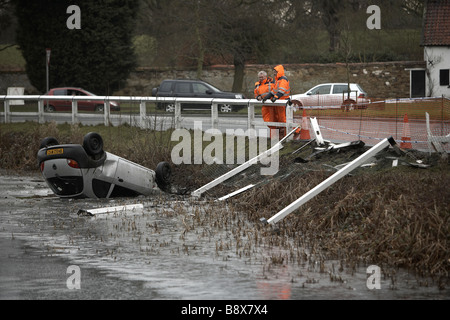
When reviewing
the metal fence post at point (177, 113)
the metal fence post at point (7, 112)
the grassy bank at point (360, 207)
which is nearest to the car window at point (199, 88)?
the metal fence post at point (7, 112)

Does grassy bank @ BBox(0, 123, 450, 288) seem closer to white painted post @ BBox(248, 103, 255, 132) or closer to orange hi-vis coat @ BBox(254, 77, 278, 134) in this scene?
orange hi-vis coat @ BBox(254, 77, 278, 134)

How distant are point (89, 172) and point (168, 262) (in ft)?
17.4

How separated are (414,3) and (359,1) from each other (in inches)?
132

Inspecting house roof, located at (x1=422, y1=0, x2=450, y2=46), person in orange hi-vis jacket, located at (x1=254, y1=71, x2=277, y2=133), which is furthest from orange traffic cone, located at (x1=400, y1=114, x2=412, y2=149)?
house roof, located at (x1=422, y1=0, x2=450, y2=46)

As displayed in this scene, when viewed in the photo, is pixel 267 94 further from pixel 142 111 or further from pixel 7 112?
pixel 7 112

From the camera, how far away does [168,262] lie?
32.6 ft

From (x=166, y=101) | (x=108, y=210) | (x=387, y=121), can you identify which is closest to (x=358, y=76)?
(x=166, y=101)

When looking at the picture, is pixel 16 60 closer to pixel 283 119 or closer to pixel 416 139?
pixel 283 119

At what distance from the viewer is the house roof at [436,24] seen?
4359 centimetres

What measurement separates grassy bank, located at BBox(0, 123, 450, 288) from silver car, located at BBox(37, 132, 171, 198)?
1.43 meters
